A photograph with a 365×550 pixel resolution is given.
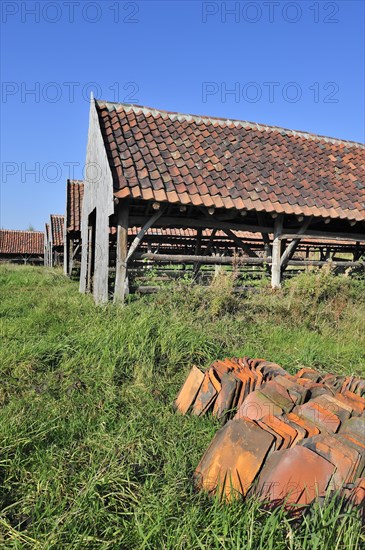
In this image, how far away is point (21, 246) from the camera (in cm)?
3847

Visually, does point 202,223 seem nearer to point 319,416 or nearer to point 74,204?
point 319,416

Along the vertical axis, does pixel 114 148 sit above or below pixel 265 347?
above

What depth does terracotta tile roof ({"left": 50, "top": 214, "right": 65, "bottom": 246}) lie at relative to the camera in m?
24.6

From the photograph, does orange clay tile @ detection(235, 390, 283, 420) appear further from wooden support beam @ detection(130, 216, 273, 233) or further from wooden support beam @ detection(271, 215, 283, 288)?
wooden support beam @ detection(271, 215, 283, 288)

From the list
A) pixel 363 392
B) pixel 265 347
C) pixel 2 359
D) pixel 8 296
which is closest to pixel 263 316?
pixel 265 347

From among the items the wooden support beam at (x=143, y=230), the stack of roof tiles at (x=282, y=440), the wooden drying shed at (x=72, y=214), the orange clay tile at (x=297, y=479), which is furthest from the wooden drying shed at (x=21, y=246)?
the orange clay tile at (x=297, y=479)

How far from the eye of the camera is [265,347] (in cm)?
530

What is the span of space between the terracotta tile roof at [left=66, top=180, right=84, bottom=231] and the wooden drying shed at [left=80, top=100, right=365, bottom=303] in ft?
19.9

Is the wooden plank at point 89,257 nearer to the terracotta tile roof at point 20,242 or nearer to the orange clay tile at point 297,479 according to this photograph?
the orange clay tile at point 297,479

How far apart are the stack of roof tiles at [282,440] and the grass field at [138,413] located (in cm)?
13

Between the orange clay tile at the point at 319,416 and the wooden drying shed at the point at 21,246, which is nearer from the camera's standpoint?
the orange clay tile at the point at 319,416

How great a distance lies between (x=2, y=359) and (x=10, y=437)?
1.66m

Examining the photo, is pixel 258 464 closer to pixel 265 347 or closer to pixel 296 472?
pixel 296 472

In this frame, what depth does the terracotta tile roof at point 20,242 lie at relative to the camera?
37969 millimetres
